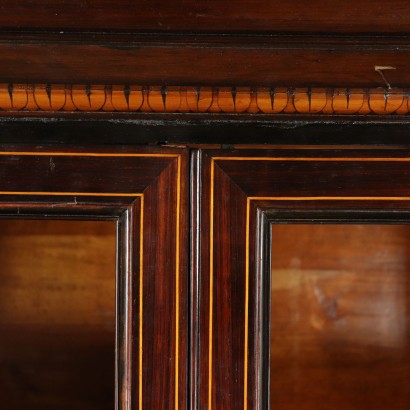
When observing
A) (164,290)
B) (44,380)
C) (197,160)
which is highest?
(197,160)

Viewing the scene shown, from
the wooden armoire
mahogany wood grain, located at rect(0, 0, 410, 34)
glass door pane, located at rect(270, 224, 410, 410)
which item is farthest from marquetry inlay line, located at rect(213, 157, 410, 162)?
glass door pane, located at rect(270, 224, 410, 410)

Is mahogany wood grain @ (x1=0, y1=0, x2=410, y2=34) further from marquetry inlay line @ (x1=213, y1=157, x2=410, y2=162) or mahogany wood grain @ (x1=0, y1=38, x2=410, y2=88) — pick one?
marquetry inlay line @ (x1=213, y1=157, x2=410, y2=162)

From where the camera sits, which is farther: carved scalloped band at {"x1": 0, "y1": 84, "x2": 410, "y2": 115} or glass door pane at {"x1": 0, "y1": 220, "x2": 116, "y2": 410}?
glass door pane at {"x1": 0, "y1": 220, "x2": 116, "y2": 410}

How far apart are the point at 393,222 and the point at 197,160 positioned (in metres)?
0.20

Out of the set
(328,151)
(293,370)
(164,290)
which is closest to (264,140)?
(328,151)

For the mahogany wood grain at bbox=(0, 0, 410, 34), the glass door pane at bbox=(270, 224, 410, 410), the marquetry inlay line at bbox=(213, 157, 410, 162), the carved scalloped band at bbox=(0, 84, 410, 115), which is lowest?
the glass door pane at bbox=(270, 224, 410, 410)

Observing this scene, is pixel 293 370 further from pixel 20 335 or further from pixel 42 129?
pixel 42 129

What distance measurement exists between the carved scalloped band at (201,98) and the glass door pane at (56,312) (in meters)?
0.38

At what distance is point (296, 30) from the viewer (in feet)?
1.61

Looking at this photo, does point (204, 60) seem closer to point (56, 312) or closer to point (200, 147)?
point (200, 147)

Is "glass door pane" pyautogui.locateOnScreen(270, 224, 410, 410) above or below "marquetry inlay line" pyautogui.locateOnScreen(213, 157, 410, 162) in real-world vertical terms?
below

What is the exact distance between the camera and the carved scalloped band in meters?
0.52

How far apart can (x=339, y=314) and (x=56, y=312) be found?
0.45 m

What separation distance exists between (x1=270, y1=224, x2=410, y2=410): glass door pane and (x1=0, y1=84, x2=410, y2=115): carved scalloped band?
41 cm
